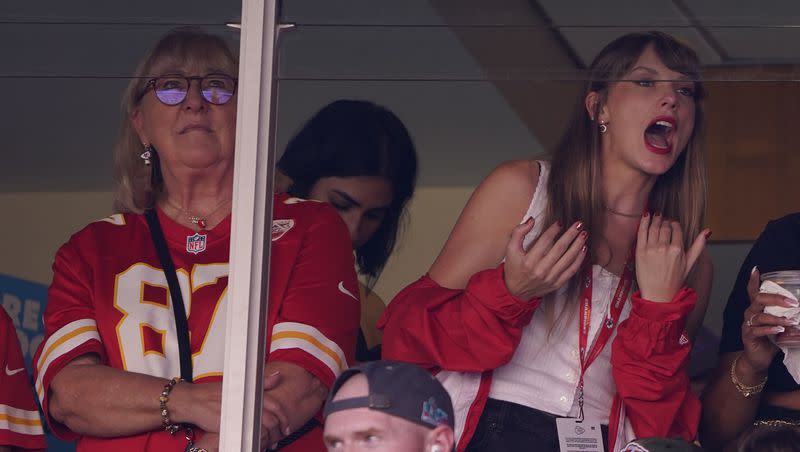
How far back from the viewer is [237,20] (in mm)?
2879

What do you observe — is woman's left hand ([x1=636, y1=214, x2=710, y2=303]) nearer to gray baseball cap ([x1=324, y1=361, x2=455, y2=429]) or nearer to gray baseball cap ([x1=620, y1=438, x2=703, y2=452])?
gray baseball cap ([x1=620, y1=438, x2=703, y2=452])

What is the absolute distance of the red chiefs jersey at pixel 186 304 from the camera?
2902 millimetres

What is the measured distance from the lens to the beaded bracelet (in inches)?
111

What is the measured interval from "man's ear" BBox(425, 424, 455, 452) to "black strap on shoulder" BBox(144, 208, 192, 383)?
2.80 ft

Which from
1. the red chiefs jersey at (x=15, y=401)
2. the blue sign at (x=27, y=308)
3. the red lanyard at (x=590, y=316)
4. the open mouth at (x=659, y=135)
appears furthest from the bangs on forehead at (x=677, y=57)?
the blue sign at (x=27, y=308)

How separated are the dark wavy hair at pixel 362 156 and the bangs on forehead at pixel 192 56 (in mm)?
510

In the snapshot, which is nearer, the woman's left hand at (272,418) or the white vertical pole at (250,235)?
the white vertical pole at (250,235)

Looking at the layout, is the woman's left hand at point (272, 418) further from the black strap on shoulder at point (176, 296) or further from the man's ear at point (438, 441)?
the man's ear at point (438, 441)

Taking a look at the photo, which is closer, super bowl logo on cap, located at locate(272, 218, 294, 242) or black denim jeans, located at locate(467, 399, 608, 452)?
black denim jeans, located at locate(467, 399, 608, 452)

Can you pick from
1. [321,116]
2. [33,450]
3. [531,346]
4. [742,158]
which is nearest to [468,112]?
[321,116]

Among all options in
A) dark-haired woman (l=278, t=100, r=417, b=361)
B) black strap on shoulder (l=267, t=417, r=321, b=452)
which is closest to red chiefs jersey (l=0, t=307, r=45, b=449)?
black strap on shoulder (l=267, t=417, r=321, b=452)

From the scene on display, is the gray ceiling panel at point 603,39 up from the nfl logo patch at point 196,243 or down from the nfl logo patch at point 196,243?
up

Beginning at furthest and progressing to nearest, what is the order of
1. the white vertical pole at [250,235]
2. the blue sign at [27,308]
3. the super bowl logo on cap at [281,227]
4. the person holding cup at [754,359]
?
the blue sign at [27,308] → the super bowl logo on cap at [281,227] → the person holding cup at [754,359] → the white vertical pole at [250,235]

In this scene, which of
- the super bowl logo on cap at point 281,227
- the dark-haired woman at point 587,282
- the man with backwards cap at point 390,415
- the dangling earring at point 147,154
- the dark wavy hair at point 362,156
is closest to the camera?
the man with backwards cap at point 390,415
